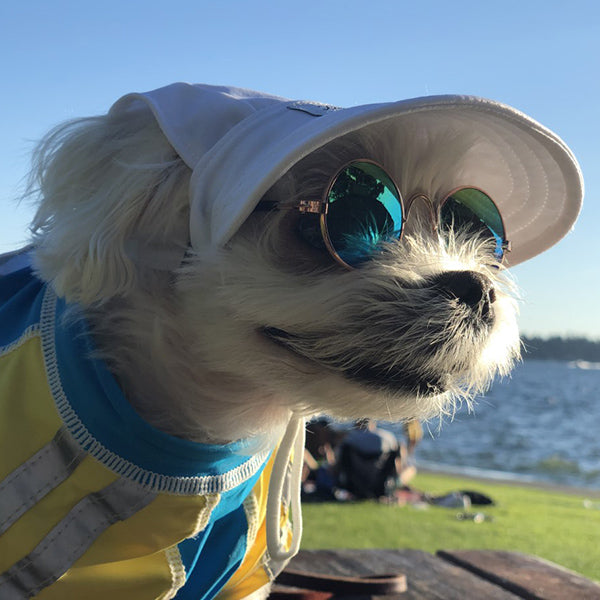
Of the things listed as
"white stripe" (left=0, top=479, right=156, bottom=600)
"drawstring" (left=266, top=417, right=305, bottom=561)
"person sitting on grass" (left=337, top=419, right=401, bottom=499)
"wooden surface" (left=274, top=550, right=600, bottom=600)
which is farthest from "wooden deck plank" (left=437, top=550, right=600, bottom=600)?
"person sitting on grass" (left=337, top=419, right=401, bottom=499)

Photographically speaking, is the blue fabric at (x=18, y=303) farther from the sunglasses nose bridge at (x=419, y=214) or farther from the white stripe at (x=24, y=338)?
the sunglasses nose bridge at (x=419, y=214)

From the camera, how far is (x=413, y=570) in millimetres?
2523

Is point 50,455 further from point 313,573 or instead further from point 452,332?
point 313,573

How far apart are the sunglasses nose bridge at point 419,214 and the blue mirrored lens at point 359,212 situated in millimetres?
98

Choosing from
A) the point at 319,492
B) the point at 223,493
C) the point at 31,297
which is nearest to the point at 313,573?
the point at 223,493

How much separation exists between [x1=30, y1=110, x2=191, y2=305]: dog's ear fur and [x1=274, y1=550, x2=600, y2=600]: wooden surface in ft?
4.21

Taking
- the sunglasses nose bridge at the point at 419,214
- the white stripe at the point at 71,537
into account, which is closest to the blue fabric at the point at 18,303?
the white stripe at the point at 71,537

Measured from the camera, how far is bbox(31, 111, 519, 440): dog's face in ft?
5.33

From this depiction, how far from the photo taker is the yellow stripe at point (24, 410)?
1.71 metres

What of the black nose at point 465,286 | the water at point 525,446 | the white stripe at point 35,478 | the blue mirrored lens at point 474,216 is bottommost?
the water at point 525,446

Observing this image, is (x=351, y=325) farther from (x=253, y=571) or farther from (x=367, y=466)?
(x=367, y=466)

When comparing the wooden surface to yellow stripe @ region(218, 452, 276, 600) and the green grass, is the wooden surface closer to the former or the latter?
yellow stripe @ region(218, 452, 276, 600)

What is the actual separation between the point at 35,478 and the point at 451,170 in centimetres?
124

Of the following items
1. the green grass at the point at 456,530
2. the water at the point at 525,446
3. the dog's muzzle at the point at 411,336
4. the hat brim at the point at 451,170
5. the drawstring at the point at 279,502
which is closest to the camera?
the hat brim at the point at 451,170
